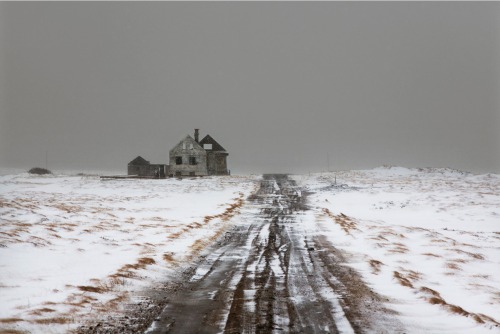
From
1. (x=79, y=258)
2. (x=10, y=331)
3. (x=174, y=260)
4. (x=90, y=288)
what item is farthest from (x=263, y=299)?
(x=79, y=258)

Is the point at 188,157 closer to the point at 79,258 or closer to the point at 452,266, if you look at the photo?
the point at 79,258

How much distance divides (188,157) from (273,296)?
60.3m

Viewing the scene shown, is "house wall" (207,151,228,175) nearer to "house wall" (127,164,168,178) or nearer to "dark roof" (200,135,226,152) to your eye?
"dark roof" (200,135,226,152)

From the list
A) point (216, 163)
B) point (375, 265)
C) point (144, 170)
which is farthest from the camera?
point (144, 170)

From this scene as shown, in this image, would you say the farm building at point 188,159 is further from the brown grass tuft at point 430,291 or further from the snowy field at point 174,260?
the brown grass tuft at point 430,291

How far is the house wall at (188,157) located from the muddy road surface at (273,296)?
54.0 m

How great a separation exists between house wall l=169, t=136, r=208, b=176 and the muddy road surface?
54.0m

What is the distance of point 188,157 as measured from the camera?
66.2m

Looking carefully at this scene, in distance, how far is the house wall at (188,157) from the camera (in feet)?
217

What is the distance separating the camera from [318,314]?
605cm

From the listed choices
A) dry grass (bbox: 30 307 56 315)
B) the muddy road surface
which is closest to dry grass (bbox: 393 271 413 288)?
the muddy road surface

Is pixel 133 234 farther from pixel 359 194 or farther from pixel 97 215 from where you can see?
pixel 359 194

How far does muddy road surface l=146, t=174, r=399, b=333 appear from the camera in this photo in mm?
5586

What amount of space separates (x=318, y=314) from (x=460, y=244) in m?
9.16
